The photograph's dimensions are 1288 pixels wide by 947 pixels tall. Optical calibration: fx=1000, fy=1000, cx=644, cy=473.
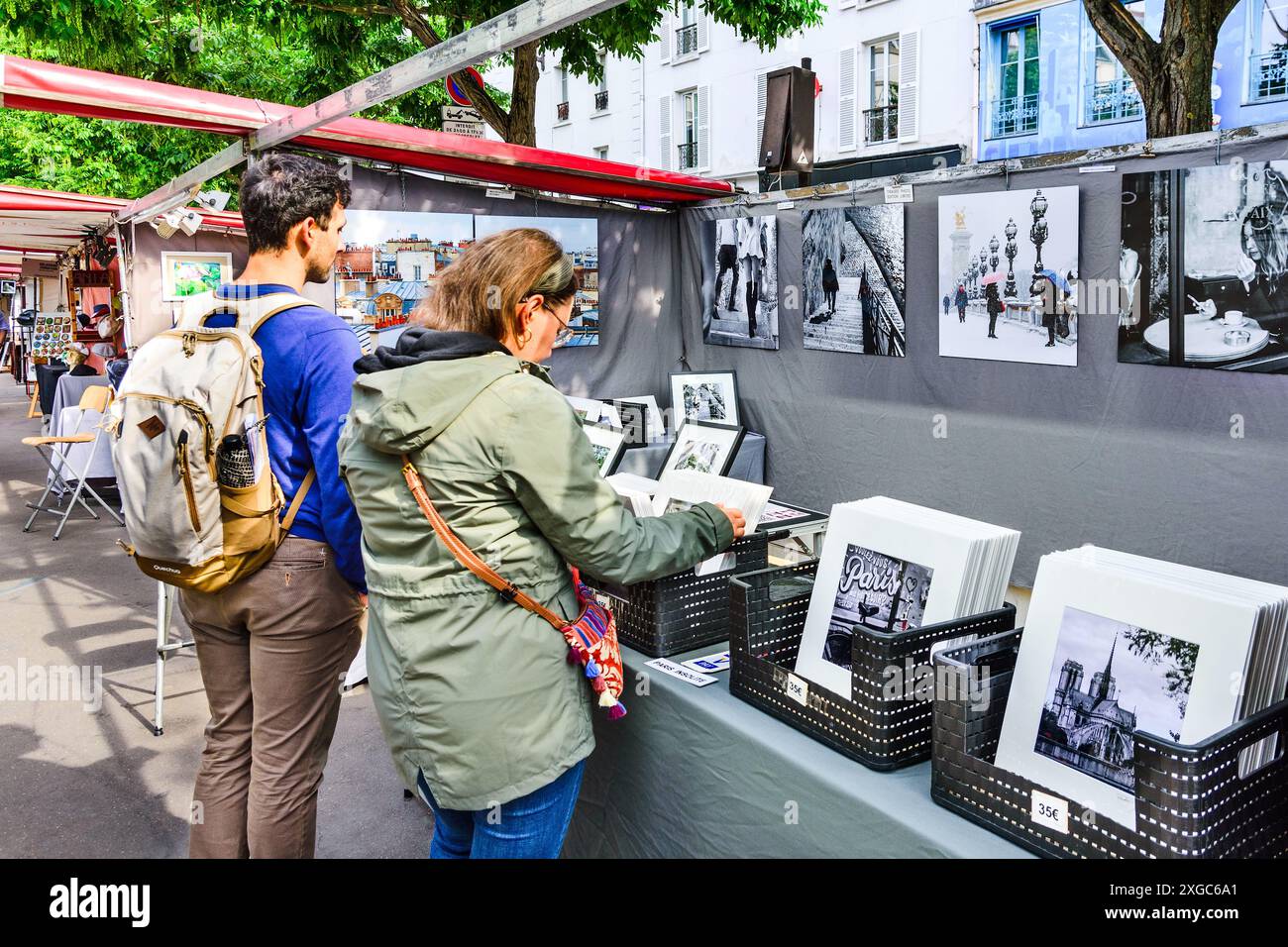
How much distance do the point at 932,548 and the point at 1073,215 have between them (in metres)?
2.75

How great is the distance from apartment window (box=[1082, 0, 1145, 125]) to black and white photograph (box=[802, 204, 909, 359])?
1272 cm

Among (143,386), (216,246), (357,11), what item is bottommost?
(143,386)

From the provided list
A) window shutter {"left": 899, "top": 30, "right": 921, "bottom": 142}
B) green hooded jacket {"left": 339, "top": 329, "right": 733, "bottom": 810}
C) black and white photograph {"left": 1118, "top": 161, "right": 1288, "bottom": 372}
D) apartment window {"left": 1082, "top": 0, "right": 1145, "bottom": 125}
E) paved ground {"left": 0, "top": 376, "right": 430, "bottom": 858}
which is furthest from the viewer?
window shutter {"left": 899, "top": 30, "right": 921, "bottom": 142}

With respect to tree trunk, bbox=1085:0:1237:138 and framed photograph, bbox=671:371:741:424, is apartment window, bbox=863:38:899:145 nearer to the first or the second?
tree trunk, bbox=1085:0:1237:138

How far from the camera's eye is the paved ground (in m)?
3.18

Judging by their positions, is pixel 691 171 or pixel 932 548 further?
pixel 691 171

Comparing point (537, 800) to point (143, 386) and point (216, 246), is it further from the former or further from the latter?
point (216, 246)

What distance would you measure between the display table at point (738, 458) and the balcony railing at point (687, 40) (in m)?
18.3

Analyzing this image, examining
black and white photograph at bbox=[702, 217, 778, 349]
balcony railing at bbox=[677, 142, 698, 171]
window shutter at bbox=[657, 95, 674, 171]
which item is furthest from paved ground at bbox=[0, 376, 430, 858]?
window shutter at bbox=[657, 95, 674, 171]

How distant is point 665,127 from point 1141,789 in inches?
909

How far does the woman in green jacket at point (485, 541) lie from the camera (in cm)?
160

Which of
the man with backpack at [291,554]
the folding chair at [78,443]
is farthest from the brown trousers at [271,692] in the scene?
the folding chair at [78,443]
